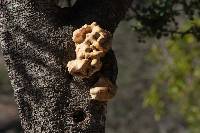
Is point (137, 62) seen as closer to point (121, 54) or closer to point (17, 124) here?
point (121, 54)

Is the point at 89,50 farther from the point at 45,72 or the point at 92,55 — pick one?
the point at 45,72

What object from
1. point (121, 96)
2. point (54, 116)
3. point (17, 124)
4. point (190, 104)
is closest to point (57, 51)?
point (54, 116)

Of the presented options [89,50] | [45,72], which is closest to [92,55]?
[89,50]
